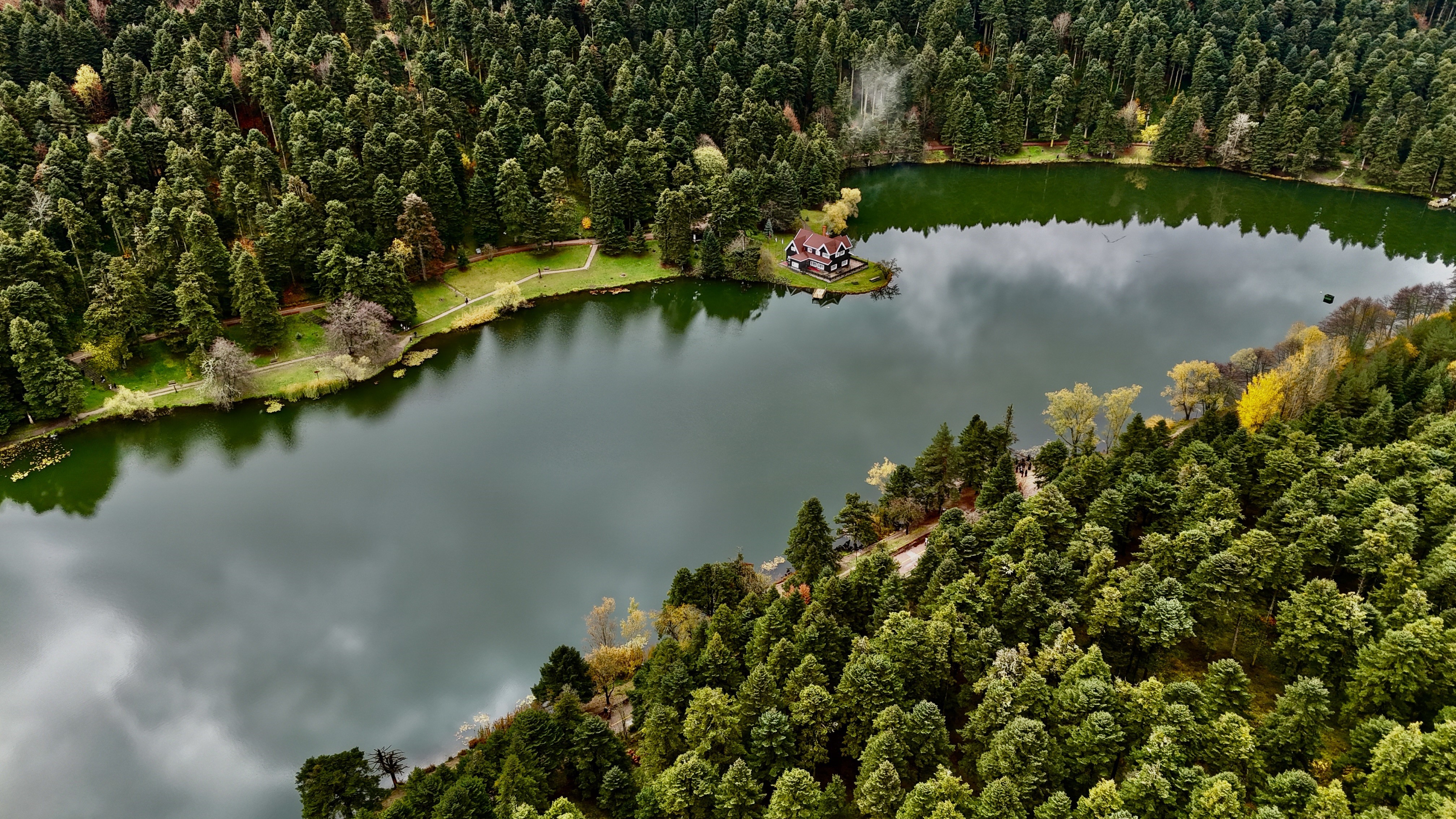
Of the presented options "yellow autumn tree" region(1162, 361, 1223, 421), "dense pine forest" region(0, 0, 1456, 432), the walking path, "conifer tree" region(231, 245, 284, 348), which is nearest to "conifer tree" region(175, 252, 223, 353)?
"dense pine forest" region(0, 0, 1456, 432)

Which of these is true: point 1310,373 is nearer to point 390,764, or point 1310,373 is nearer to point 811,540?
point 811,540

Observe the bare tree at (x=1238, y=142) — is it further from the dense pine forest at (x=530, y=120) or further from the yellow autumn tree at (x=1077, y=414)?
the yellow autumn tree at (x=1077, y=414)

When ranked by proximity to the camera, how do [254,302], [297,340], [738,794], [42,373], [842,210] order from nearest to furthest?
[738,794], [42,373], [254,302], [297,340], [842,210]

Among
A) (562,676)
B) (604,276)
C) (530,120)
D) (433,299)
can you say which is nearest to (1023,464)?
(562,676)

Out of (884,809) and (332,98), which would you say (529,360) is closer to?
(332,98)

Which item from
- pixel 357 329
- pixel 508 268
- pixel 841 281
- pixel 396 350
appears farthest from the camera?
pixel 508 268

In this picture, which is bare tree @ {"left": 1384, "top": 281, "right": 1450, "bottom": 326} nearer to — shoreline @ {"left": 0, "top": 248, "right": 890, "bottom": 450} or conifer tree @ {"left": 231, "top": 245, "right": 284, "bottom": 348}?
shoreline @ {"left": 0, "top": 248, "right": 890, "bottom": 450}
